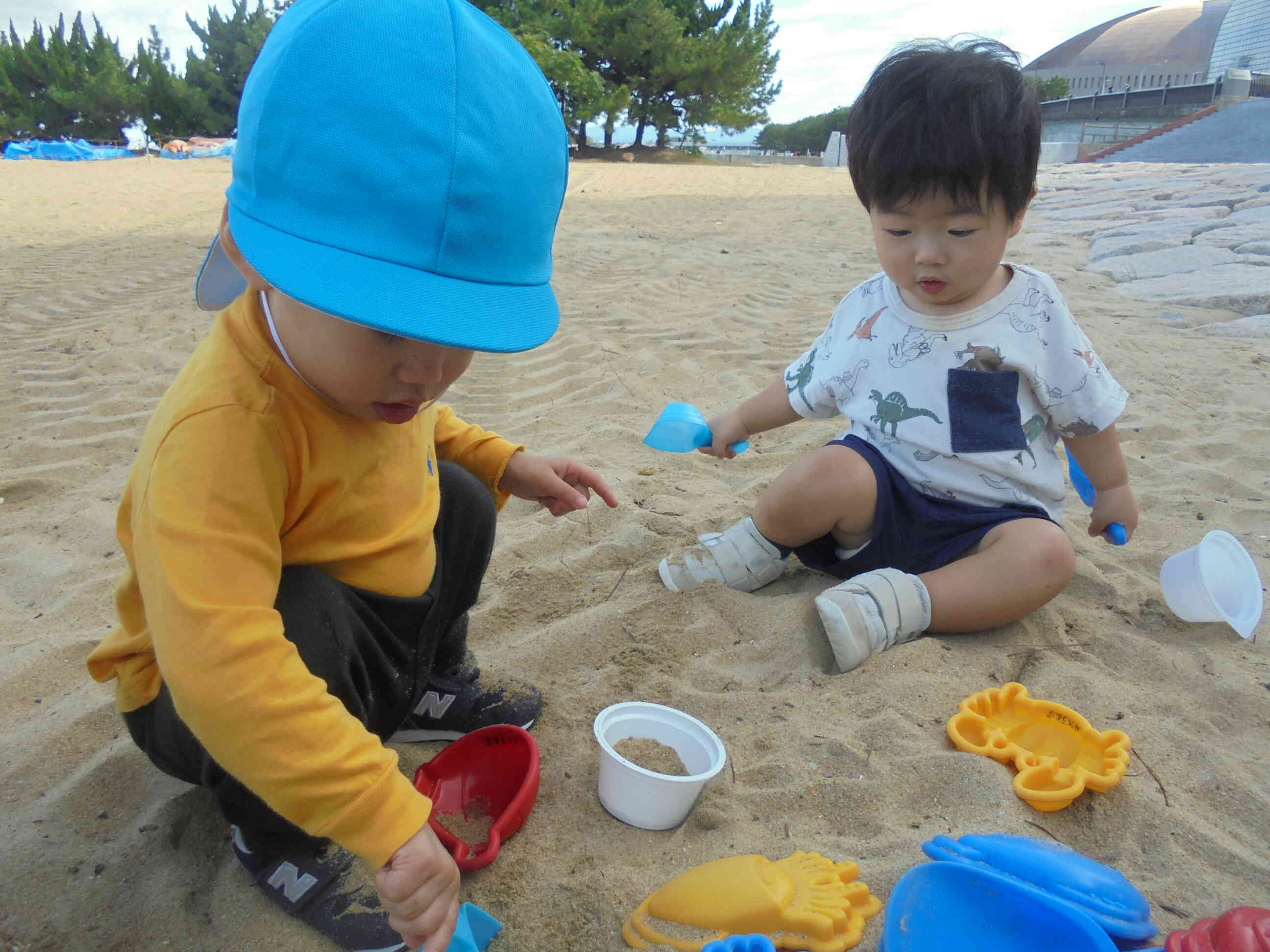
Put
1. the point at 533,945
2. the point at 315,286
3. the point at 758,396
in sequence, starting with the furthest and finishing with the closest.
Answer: the point at 758,396
the point at 533,945
the point at 315,286

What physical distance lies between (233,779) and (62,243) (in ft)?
22.6

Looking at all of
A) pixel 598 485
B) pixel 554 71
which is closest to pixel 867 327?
pixel 598 485

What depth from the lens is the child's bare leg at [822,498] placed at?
1818 mm

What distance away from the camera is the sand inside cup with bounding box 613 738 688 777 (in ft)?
4.50

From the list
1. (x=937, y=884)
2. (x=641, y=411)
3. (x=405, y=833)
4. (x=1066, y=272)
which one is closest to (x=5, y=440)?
(x=641, y=411)

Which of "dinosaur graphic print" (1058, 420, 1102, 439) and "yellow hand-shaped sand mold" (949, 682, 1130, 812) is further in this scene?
"dinosaur graphic print" (1058, 420, 1102, 439)

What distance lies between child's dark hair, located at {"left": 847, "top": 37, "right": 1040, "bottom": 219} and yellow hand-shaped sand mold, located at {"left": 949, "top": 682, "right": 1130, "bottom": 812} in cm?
91

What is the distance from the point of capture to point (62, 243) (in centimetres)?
658

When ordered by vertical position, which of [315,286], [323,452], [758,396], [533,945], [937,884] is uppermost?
[315,286]

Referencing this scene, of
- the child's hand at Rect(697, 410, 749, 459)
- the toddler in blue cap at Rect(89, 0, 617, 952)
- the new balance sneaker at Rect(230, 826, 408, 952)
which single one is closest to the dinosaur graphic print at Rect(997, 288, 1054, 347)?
the child's hand at Rect(697, 410, 749, 459)

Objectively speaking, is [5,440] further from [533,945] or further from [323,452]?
[533,945]

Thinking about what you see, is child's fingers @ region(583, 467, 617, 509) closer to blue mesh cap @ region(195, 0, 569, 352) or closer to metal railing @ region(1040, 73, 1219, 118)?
blue mesh cap @ region(195, 0, 569, 352)

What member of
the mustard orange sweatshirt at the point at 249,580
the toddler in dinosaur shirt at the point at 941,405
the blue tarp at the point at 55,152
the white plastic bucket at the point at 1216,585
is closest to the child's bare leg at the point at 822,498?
the toddler in dinosaur shirt at the point at 941,405

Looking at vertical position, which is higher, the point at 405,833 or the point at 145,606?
the point at 145,606
